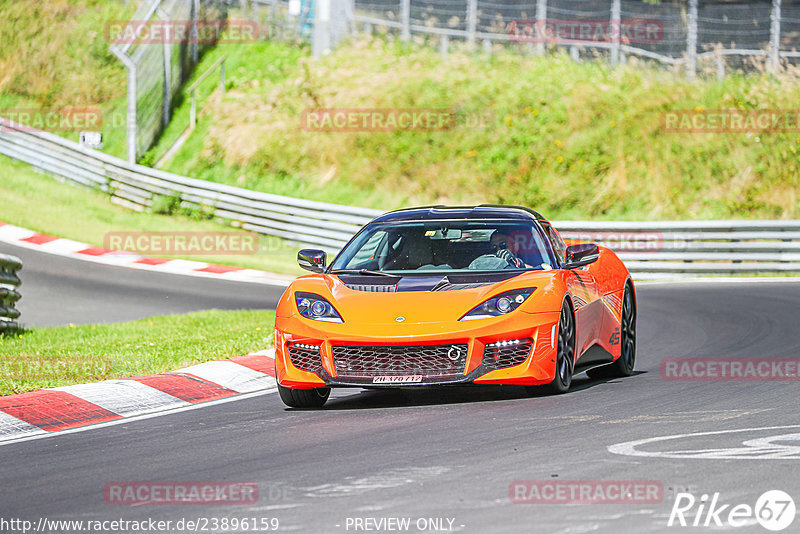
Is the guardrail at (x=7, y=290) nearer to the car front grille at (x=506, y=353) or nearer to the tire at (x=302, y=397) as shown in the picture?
the tire at (x=302, y=397)

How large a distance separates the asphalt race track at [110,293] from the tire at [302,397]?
7.74m

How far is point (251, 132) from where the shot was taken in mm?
31969

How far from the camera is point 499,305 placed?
8.23m

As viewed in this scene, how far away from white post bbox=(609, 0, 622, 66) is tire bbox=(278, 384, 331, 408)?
21.4 meters

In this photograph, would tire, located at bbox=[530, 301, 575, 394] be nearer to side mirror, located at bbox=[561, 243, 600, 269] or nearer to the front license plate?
side mirror, located at bbox=[561, 243, 600, 269]

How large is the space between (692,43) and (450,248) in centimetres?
2093

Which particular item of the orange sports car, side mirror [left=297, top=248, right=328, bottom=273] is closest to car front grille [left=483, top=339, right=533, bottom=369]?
the orange sports car

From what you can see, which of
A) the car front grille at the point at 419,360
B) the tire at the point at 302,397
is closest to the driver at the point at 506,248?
the car front grille at the point at 419,360

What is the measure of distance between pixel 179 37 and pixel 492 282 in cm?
2573

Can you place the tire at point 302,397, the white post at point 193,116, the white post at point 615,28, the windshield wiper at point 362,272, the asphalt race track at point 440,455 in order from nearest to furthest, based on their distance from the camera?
the asphalt race track at point 440,455 < the tire at point 302,397 < the windshield wiper at point 362,272 < the white post at point 615,28 < the white post at point 193,116

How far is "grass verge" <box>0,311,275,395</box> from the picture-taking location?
400 inches

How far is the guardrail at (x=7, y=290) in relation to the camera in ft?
43.2

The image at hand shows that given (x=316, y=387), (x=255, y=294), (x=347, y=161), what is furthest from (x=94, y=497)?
(x=347, y=161)

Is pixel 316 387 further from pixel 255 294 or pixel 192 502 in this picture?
pixel 255 294
